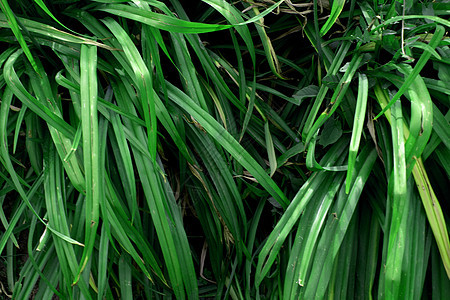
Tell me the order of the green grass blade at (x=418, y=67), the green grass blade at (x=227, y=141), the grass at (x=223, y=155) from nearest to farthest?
1. the green grass blade at (x=418, y=67)
2. the grass at (x=223, y=155)
3. the green grass blade at (x=227, y=141)

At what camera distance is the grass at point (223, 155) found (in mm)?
906

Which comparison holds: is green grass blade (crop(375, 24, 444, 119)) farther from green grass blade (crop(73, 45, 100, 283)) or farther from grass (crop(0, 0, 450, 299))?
green grass blade (crop(73, 45, 100, 283))

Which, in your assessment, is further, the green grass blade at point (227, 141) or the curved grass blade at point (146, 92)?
the green grass blade at point (227, 141)

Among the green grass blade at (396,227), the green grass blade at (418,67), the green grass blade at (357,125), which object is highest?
the green grass blade at (418,67)

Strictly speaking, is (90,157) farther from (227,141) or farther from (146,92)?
(227,141)

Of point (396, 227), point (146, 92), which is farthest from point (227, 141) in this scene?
point (396, 227)

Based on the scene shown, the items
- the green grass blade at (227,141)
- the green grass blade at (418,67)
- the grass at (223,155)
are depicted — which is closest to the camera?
the green grass blade at (418,67)

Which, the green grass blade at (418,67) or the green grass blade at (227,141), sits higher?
the green grass blade at (418,67)

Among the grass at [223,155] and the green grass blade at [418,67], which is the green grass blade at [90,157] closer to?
the grass at [223,155]

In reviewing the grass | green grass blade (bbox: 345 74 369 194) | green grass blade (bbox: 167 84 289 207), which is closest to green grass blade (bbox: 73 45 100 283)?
the grass

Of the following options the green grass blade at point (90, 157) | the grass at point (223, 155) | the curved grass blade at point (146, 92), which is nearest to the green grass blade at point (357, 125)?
the grass at point (223, 155)

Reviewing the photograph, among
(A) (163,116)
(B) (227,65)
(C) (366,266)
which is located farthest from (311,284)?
(B) (227,65)

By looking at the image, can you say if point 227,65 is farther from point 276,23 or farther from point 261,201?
point 261,201

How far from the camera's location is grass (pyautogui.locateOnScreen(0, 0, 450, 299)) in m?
0.91
